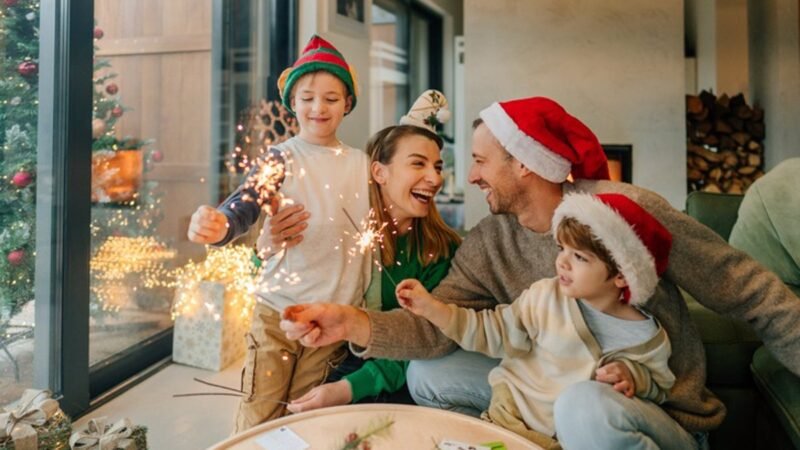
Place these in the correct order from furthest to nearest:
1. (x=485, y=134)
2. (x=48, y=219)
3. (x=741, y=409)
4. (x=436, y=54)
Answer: (x=436, y=54) < (x=48, y=219) < (x=741, y=409) < (x=485, y=134)

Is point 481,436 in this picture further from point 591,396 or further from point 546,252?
point 546,252

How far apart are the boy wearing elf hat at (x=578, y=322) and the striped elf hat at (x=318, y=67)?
0.49 meters

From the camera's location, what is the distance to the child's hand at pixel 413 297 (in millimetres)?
1273

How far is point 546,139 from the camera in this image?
131cm

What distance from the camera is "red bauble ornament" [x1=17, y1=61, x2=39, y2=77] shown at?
174 cm

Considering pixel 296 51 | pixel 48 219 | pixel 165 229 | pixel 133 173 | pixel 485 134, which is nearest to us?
pixel 485 134

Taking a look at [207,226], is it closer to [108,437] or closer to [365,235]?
[365,235]

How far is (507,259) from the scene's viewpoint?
4.84ft

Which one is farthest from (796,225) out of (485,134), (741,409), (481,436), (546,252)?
(481,436)

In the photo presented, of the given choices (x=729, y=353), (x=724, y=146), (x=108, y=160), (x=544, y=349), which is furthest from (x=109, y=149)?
(x=724, y=146)

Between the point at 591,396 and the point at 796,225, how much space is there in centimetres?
108

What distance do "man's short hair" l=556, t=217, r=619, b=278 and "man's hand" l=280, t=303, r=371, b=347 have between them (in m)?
0.47

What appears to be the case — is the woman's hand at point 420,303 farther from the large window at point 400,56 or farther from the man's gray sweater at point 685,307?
the large window at point 400,56

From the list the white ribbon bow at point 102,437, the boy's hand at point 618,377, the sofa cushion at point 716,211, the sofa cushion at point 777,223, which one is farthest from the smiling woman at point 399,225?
the sofa cushion at point 716,211
